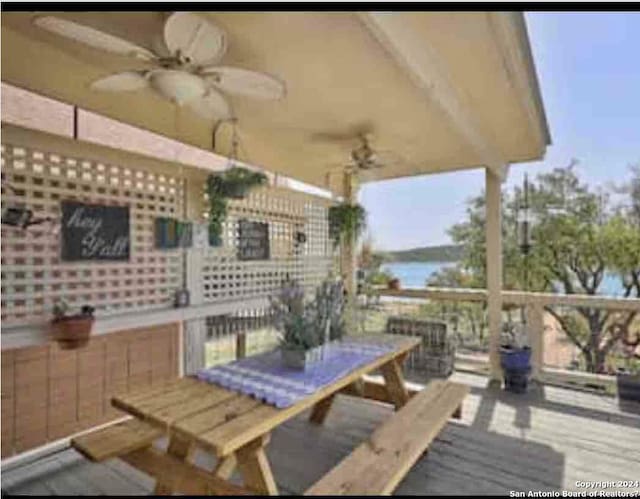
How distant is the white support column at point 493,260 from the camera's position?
4555 millimetres

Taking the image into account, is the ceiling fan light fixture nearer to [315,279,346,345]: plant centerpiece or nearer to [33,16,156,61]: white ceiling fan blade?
[33,16,156,61]: white ceiling fan blade

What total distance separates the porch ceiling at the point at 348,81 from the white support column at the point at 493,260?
283mm

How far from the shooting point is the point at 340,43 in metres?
2.04

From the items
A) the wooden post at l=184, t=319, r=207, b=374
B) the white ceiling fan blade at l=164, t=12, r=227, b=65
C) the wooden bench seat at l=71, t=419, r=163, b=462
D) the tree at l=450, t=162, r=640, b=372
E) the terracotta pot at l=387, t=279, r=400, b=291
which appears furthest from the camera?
the tree at l=450, t=162, r=640, b=372

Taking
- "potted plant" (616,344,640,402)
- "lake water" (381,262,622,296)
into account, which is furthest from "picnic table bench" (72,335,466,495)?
"lake water" (381,262,622,296)

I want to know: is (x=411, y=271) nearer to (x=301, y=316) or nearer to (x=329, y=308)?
(x=329, y=308)

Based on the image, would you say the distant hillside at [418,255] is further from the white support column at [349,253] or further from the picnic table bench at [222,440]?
the picnic table bench at [222,440]

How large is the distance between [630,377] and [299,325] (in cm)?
317

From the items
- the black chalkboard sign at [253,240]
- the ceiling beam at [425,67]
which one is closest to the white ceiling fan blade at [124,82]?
the ceiling beam at [425,67]

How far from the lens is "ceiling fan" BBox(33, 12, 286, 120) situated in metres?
1.53

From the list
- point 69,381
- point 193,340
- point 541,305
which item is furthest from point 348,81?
point 541,305

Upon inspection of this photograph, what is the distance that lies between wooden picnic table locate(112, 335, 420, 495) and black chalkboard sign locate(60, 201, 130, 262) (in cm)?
108

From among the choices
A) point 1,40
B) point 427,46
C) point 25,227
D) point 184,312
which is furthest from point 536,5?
point 184,312

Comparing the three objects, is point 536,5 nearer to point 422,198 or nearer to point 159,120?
point 422,198
